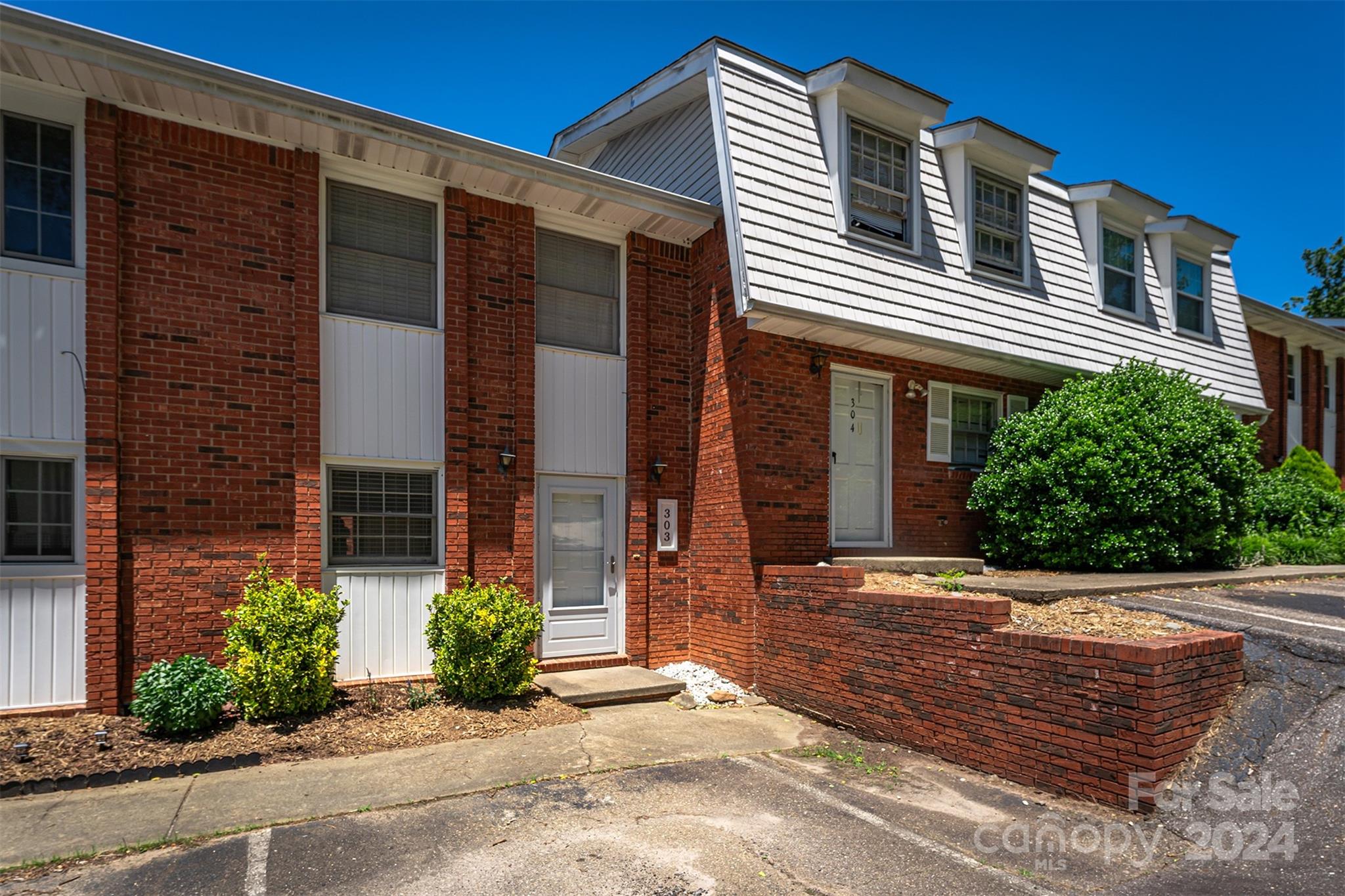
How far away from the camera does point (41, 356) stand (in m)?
6.50

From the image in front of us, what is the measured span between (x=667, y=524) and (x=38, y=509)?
5.75 meters

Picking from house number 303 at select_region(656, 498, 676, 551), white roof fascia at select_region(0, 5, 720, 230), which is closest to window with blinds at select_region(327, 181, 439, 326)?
white roof fascia at select_region(0, 5, 720, 230)

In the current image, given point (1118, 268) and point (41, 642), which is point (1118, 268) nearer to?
point (1118, 268)

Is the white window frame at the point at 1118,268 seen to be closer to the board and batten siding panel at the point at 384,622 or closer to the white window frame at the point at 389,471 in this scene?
the white window frame at the point at 389,471

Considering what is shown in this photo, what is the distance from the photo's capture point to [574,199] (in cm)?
881

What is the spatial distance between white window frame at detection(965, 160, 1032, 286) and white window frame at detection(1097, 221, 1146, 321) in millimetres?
1759

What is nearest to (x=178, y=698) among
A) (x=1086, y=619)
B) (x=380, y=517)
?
(x=380, y=517)

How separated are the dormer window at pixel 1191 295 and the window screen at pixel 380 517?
12.7m

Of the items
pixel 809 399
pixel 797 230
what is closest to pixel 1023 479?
pixel 809 399

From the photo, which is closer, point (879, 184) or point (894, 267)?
point (894, 267)

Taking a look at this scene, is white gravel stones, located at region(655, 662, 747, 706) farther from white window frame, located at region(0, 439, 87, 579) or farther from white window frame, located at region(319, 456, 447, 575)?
white window frame, located at region(0, 439, 87, 579)

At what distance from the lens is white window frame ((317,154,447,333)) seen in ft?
25.5

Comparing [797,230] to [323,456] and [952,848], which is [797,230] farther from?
[952,848]

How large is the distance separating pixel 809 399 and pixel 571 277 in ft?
9.88
